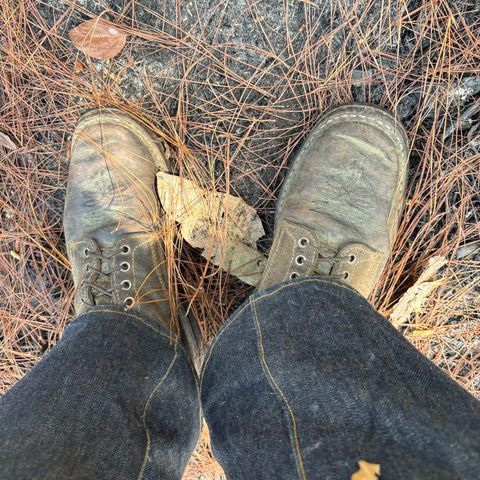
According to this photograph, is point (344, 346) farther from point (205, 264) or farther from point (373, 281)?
point (205, 264)

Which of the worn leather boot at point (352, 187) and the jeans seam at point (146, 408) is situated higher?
the worn leather boot at point (352, 187)

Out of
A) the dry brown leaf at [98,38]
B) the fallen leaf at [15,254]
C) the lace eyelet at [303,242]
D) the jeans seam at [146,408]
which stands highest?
the dry brown leaf at [98,38]

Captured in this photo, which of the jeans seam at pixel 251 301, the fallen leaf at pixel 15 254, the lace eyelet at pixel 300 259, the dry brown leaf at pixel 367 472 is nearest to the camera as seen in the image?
the dry brown leaf at pixel 367 472

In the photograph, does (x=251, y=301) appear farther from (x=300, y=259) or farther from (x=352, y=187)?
(x=352, y=187)

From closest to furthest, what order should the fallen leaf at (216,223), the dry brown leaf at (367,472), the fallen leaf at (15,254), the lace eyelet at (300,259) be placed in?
the dry brown leaf at (367,472), the lace eyelet at (300,259), the fallen leaf at (216,223), the fallen leaf at (15,254)

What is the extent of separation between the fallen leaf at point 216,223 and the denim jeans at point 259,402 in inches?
11.6

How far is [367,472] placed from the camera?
64 cm

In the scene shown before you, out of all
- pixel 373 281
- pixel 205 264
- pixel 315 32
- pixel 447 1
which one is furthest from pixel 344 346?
pixel 447 1

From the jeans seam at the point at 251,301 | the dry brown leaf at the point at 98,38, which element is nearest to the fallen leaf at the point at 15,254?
the dry brown leaf at the point at 98,38

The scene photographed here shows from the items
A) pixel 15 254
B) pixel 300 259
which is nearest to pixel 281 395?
pixel 300 259

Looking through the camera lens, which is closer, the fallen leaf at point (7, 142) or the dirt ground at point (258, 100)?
the dirt ground at point (258, 100)

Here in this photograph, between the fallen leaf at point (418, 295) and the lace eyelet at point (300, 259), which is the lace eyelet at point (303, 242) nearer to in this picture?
the lace eyelet at point (300, 259)

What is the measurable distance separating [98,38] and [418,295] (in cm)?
117

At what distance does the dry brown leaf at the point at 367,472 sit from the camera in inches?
25.0
